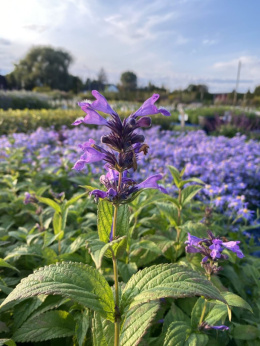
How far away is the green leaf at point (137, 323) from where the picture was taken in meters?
1.05

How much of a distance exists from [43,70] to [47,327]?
163 feet

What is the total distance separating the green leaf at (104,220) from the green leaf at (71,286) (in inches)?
5.0

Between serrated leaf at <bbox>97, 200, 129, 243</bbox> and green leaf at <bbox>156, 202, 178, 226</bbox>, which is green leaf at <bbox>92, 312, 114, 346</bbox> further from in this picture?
green leaf at <bbox>156, 202, 178, 226</bbox>

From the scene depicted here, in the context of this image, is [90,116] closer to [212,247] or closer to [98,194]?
[98,194]

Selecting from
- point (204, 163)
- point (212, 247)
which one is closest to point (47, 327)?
point (212, 247)

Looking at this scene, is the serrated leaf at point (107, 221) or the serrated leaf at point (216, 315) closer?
the serrated leaf at point (107, 221)

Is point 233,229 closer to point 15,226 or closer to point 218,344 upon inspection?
point 218,344

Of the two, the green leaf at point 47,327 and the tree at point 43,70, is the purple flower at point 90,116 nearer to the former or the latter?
the green leaf at point 47,327

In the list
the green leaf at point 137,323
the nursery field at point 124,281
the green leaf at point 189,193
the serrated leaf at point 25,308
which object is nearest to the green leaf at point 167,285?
the nursery field at point 124,281

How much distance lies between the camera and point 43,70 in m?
45.8

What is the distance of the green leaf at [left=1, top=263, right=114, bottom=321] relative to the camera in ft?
2.75

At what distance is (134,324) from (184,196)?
Answer: 3.69 feet

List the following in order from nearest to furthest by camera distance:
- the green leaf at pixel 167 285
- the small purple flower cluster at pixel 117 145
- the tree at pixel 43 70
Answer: the green leaf at pixel 167 285 → the small purple flower cluster at pixel 117 145 → the tree at pixel 43 70

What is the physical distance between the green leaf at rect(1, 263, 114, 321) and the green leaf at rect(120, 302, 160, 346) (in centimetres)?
14
